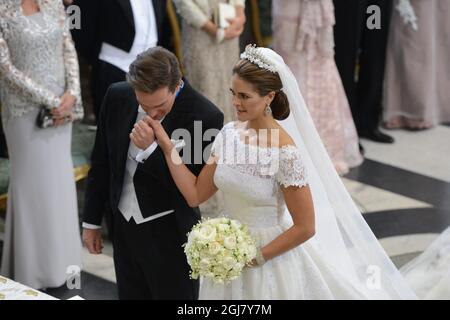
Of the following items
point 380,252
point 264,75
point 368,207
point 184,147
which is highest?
Answer: point 264,75

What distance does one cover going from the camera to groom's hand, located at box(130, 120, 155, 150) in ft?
12.3

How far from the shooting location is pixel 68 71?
518cm

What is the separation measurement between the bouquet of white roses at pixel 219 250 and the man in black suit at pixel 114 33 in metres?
2.57

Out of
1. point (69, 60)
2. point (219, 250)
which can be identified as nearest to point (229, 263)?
point (219, 250)

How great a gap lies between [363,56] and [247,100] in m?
4.70

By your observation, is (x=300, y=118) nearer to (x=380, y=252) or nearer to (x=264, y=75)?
(x=264, y=75)

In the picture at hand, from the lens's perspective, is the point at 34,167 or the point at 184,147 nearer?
the point at 184,147

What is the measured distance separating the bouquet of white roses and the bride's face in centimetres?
43

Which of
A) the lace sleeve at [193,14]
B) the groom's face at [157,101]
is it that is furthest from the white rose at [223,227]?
the lace sleeve at [193,14]

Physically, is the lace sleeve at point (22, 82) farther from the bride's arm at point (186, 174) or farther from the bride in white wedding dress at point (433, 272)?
the bride in white wedding dress at point (433, 272)

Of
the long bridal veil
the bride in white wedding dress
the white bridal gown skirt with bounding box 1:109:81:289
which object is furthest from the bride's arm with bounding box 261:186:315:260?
the white bridal gown skirt with bounding box 1:109:81:289
